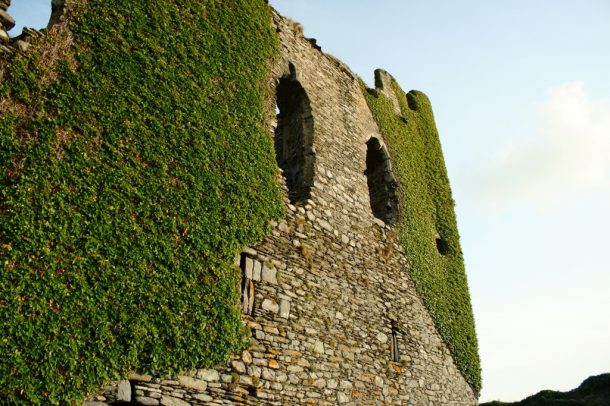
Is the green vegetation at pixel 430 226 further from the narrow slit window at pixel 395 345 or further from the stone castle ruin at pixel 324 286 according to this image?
the narrow slit window at pixel 395 345

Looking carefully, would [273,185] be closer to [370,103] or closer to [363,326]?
[363,326]

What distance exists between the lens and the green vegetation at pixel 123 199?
4574 mm

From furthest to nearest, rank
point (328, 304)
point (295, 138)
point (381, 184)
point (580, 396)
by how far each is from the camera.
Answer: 1. point (580, 396)
2. point (381, 184)
3. point (295, 138)
4. point (328, 304)

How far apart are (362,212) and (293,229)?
2188 millimetres

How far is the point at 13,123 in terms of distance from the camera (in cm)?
494

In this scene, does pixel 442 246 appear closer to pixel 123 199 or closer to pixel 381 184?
pixel 381 184

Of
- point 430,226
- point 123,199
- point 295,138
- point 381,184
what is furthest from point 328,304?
point 430,226

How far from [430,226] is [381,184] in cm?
174

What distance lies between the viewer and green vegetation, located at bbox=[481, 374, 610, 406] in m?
15.2


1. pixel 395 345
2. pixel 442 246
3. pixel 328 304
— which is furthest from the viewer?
pixel 442 246

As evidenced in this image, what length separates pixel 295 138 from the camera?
9.41m

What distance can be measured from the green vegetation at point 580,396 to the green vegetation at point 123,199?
13291 millimetres

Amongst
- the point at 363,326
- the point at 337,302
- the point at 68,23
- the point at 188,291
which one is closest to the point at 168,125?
the point at 68,23

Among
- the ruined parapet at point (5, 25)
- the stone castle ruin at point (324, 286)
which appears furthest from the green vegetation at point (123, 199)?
the stone castle ruin at point (324, 286)
